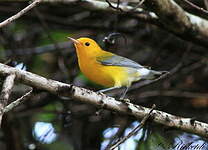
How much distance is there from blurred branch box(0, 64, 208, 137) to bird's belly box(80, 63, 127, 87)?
1.27m

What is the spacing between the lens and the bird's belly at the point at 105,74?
4664 mm

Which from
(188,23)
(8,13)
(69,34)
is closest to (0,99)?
(188,23)

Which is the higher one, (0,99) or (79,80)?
(0,99)

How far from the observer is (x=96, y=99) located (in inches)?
127

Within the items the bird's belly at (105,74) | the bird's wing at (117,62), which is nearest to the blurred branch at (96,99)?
the bird's belly at (105,74)

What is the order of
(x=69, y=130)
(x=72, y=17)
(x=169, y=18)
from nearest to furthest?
(x=169, y=18)
(x=69, y=130)
(x=72, y=17)

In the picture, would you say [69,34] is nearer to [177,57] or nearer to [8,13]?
[8,13]

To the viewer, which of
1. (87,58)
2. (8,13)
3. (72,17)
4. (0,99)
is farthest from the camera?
(72,17)

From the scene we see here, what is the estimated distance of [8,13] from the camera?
6.25 m

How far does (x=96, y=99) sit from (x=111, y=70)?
1.58m

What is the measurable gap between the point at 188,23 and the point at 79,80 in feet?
7.08

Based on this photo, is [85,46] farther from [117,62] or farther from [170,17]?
[170,17]

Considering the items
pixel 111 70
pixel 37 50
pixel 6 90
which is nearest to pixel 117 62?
pixel 111 70

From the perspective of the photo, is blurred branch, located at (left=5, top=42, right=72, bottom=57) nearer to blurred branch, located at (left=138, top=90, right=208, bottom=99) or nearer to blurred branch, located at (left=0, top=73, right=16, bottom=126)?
blurred branch, located at (left=138, top=90, right=208, bottom=99)
